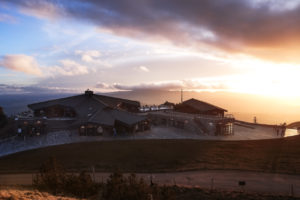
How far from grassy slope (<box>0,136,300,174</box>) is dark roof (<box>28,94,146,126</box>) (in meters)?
9.91

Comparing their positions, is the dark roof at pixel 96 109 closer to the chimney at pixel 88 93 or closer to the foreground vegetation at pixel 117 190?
the chimney at pixel 88 93

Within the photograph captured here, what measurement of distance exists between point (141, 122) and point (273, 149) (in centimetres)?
2762

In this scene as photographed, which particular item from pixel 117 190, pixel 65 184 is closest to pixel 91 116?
pixel 65 184

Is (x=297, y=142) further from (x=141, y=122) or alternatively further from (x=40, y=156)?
(x=40, y=156)

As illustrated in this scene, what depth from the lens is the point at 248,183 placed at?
23172 millimetres

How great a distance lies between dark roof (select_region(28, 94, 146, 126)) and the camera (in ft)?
154

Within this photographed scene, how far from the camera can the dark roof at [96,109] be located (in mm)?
46931

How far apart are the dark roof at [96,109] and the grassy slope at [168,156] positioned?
9912 millimetres

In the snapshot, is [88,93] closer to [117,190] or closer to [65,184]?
[65,184]

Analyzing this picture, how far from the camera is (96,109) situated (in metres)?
55.2

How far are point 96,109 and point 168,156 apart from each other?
30.2 meters

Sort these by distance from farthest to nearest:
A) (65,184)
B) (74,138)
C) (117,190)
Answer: (74,138), (65,184), (117,190)

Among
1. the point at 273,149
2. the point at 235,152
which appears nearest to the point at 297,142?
the point at 273,149

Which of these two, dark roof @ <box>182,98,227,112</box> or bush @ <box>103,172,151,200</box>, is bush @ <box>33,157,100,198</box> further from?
dark roof @ <box>182,98,227,112</box>
